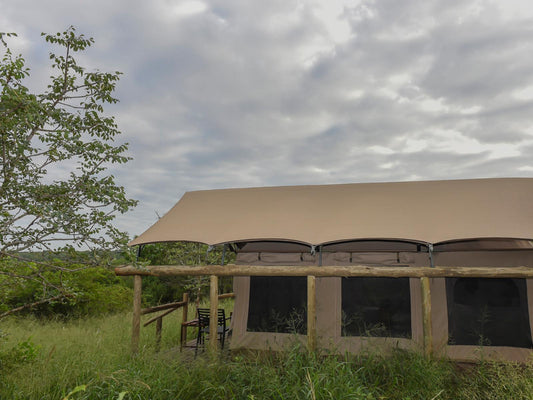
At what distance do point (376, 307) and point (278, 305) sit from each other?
6.35 feet

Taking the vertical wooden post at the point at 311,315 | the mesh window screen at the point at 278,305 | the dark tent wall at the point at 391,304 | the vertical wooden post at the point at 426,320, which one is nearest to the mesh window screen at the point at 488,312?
the dark tent wall at the point at 391,304

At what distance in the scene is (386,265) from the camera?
7.81m

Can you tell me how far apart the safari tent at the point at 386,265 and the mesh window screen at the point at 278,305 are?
21mm

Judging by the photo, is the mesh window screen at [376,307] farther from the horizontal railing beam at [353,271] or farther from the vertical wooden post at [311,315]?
the vertical wooden post at [311,315]

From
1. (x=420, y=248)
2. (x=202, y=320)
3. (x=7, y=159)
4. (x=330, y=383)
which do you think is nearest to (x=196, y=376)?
(x=330, y=383)

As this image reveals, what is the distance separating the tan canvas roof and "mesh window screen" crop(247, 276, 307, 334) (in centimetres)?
134

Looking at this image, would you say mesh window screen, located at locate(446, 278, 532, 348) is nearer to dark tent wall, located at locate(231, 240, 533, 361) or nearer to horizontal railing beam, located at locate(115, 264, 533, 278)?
dark tent wall, located at locate(231, 240, 533, 361)

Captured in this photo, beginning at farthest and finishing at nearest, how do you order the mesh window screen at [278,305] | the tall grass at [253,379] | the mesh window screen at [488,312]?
the mesh window screen at [278,305], the mesh window screen at [488,312], the tall grass at [253,379]

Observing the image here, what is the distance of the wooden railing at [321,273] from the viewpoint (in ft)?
21.1

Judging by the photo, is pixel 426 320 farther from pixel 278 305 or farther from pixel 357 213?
pixel 278 305

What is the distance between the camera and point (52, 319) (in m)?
12.6

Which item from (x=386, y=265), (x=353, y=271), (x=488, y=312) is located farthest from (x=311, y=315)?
(x=488, y=312)

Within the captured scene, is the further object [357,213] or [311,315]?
[357,213]

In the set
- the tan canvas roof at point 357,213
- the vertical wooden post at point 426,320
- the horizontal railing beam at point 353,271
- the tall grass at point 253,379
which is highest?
the tan canvas roof at point 357,213
